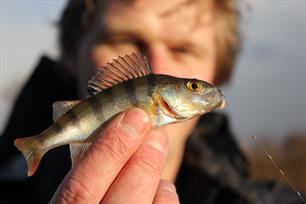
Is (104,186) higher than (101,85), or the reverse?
(101,85)

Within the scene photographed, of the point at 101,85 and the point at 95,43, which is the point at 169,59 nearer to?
the point at 95,43

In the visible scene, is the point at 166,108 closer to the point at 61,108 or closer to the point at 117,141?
the point at 117,141

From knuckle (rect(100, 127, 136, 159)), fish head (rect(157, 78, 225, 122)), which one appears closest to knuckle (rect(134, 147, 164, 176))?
knuckle (rect(100, 127, 136, 159))

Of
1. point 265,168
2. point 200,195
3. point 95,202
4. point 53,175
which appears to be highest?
point 95,202

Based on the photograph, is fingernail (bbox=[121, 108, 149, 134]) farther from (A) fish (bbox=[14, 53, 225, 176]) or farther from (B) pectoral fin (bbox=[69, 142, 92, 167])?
(B) pectoral fin (bbox=[69, 142, 92, 167])

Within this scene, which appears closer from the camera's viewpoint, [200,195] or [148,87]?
[148,87]

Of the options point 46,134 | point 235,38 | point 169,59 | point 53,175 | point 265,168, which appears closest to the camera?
point 46,134

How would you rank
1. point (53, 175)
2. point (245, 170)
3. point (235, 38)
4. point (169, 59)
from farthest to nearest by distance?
point (235, 38)
point (245, 170)
point (53, 175)
point (169, 59)

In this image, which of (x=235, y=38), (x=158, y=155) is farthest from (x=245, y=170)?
(x=158, y=155)
